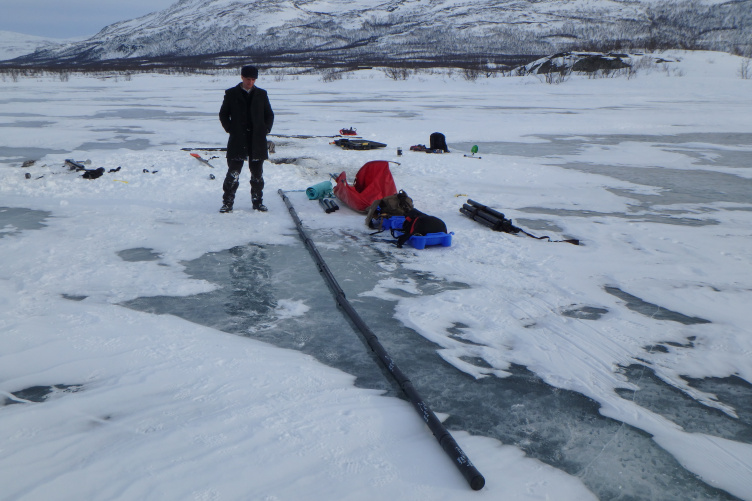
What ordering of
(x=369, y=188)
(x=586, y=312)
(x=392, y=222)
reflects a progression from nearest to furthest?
(x=586, y=312), (x=392, y=222), (x=369, y=188)

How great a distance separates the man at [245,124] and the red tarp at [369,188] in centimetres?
119

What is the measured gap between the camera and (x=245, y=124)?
640 centimetres

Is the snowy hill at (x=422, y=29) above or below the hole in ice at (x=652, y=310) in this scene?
above

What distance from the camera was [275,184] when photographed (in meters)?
8.45

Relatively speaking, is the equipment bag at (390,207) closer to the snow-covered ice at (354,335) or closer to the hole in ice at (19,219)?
the snow-covered ice at (354,335)

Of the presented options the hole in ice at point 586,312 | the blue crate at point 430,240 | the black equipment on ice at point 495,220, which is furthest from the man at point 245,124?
the hole in ice at point 586,312

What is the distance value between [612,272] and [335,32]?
478 feet

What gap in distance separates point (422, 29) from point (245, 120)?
136 metres

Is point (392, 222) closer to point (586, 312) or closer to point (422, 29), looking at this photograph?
point (586, 312)

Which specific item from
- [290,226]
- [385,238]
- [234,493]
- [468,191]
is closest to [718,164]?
[468,191]

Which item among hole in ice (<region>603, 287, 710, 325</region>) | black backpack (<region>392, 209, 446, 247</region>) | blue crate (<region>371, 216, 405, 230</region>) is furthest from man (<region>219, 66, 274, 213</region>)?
hole in ice (<region>603, 287, 710, 325</region>)

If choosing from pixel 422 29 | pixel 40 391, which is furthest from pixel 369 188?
pixel 422 29

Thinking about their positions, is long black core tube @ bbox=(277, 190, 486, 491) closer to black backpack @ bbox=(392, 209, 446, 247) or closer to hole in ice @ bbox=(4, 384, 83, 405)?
black backpack @ bbox=(392, 209, 446, 247)

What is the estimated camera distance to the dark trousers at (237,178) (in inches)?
261
